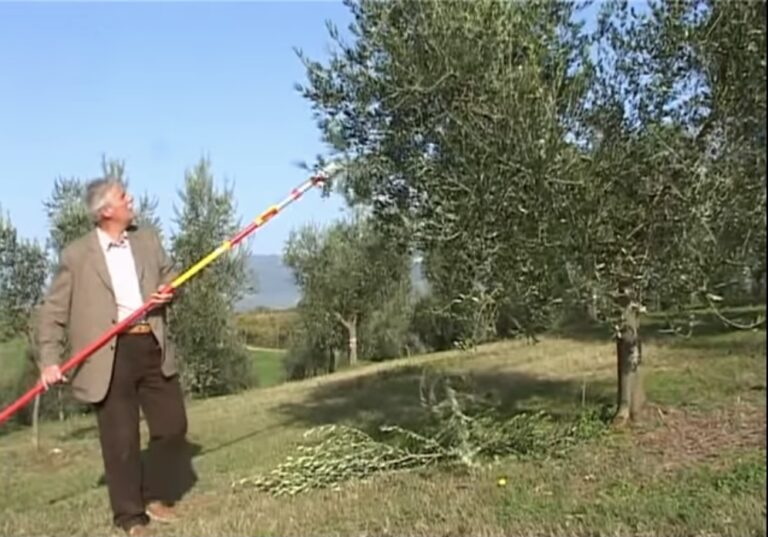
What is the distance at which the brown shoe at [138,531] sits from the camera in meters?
7.09

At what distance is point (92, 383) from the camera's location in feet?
23.0

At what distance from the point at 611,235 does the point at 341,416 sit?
26.0 ft

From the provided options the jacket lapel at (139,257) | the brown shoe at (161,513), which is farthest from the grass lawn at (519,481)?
the jacket lapel at (139,257)

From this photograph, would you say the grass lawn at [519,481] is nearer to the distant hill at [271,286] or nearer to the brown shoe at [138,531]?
the brown shoe at [138,531]

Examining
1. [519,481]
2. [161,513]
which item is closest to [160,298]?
[161,513]

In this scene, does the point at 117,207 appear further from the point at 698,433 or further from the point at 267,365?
the point at 267,365

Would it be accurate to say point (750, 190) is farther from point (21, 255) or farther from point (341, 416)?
point (21, 255)

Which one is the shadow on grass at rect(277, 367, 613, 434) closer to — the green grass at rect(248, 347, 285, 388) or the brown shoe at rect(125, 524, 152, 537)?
the brown shoe at rect(125, 524, 152, 537)

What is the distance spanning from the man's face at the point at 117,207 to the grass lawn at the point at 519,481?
212 cm

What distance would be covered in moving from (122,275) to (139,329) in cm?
38

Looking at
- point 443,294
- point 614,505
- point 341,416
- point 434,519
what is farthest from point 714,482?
point 341,416

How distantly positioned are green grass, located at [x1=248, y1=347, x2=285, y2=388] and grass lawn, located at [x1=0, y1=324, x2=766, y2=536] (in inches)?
773

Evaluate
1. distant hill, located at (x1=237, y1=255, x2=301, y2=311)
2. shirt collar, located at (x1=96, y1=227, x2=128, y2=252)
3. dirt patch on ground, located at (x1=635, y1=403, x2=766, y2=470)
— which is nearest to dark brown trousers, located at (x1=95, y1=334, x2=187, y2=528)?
shirt collar, located at (x1=96, y1=227, x2=128, y2=252)

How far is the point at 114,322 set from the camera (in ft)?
22.9
